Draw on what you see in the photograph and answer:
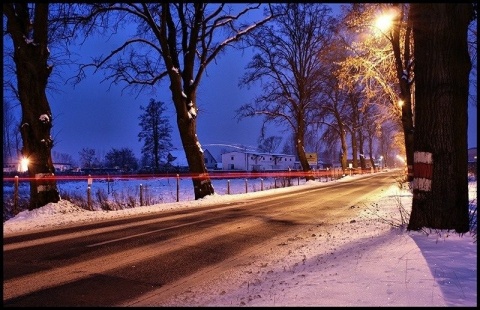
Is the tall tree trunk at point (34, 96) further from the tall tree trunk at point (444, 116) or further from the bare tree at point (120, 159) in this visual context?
the bare tree at point (120, 159)

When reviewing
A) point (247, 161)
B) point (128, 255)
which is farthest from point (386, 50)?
point (247, 161)

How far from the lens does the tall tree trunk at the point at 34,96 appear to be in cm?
1506

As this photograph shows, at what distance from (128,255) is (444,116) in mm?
6428

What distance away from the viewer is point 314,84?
41781mm

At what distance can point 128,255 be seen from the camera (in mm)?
8219

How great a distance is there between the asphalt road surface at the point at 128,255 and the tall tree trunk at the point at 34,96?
3534mm

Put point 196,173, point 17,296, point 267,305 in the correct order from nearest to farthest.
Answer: point 267,305, point 17,296, point 196,173

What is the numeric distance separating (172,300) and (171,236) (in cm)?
495

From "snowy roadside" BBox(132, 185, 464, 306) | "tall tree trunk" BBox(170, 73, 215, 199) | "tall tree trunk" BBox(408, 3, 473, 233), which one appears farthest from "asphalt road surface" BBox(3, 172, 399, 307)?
"tall tree trunk" BBox(170, 73, 215, 199)

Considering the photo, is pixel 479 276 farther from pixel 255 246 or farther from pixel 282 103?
pixel 282 103

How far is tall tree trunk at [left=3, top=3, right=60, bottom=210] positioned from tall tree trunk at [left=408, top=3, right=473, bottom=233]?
12463 millimetres

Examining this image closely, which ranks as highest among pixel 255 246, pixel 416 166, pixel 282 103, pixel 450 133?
pixel 282 103

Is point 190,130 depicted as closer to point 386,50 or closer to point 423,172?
point 386,50

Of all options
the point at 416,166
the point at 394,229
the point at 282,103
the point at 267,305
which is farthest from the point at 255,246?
the point at 282,103
